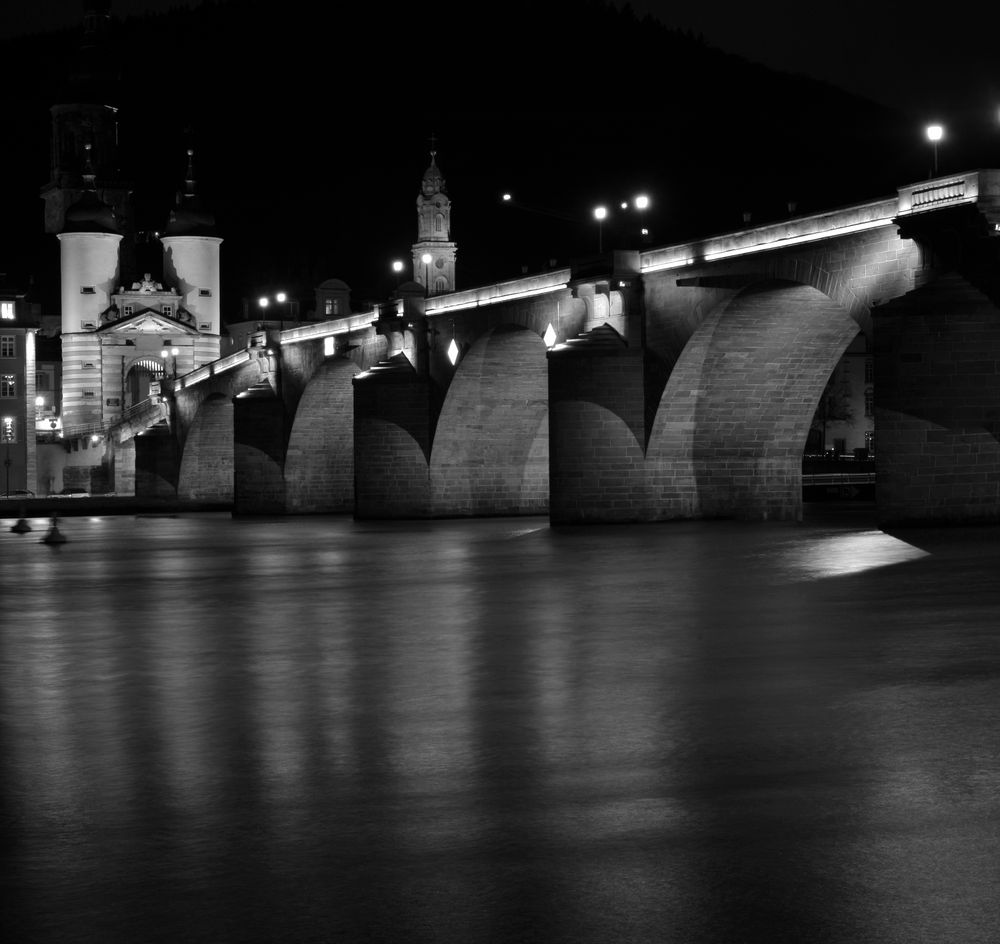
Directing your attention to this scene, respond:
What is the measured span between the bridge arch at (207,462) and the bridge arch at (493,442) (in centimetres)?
3258

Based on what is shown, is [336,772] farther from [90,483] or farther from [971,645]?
[90,483]

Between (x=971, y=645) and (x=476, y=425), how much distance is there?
43745 mm

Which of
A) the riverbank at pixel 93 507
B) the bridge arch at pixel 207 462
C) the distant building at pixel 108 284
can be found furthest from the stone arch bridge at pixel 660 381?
the distant building at pixel 108 284

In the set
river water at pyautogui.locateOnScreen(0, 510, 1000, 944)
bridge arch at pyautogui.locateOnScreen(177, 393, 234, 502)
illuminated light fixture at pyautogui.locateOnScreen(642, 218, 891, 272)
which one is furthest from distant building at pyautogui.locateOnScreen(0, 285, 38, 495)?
river water at pyautogui.locateOnScreen(0, 510, 1000, 944)

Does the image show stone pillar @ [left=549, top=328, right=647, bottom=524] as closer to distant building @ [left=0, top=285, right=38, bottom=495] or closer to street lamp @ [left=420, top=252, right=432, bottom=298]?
street lamp @ [left=420, top=252, right=432, bottom=298]

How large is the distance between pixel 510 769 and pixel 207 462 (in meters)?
81.5

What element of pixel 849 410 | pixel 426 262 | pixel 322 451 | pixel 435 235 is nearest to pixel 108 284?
pixel 435 235

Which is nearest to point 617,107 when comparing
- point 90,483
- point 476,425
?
point 90,483

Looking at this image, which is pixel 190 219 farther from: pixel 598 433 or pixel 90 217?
pixel 598 433

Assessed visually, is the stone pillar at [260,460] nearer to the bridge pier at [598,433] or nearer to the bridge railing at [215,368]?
the bridge railing at [215,368]

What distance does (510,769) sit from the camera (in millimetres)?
10062

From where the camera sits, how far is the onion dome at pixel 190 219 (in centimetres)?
12088

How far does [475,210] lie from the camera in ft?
591

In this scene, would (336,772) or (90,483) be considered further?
(90,483)
